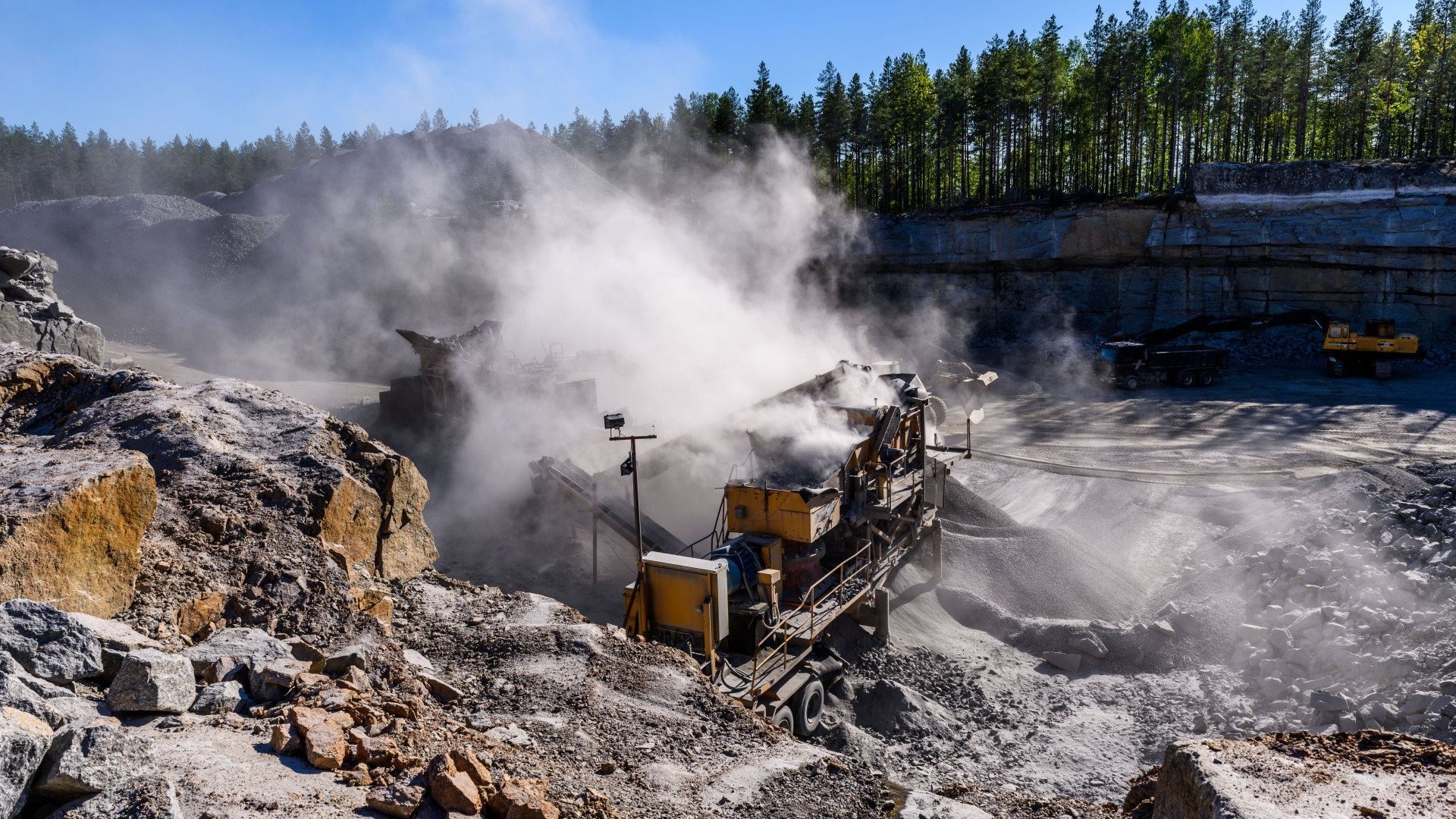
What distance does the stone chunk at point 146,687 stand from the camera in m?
3.78

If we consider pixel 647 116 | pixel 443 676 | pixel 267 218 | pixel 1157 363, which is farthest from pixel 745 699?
pixel 647 116

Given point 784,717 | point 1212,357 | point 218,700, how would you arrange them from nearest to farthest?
point 218,700, point 784,717, point 1212,357

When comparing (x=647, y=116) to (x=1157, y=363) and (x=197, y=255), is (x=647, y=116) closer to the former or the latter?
(x=197, y=255)

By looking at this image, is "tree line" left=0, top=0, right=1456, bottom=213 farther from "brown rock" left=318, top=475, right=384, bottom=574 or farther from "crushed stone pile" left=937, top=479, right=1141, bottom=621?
"brown rock" left=318, top=475, right=384, bottom=574

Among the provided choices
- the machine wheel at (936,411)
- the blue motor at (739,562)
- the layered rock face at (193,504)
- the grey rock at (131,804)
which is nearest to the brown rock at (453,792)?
the grey rock at (131,804)

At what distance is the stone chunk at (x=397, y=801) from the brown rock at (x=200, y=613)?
2.31 meters

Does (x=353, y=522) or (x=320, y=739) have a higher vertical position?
(x=353, y=522)

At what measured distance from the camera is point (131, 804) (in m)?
2.97

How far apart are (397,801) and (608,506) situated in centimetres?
1015

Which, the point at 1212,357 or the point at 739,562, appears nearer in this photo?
the point at 739,562

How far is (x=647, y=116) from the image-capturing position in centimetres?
7100

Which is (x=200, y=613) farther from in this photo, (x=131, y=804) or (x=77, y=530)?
(x=131, y=804)

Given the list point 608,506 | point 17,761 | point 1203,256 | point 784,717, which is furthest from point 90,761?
point 1203,256

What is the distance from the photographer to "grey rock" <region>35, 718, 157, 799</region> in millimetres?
2977
